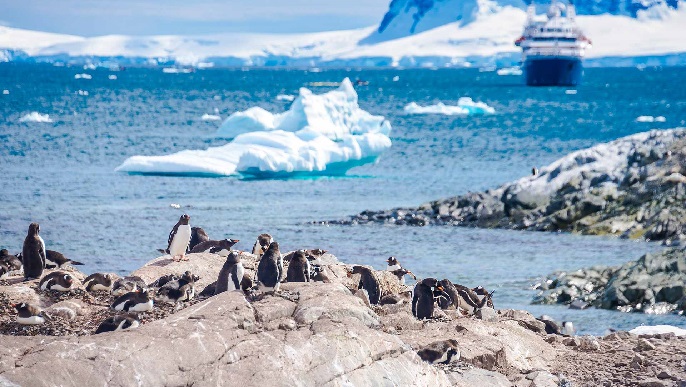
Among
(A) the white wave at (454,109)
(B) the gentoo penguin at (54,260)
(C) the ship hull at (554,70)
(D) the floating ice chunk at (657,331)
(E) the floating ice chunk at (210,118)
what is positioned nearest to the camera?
(D) the floating ice chunk at (657,331)

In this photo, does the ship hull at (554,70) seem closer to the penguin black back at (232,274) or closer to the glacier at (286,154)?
the glacier at (286,154)

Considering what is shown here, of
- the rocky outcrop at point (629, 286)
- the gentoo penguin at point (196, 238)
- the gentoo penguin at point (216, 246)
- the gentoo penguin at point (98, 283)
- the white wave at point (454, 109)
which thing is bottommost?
the white wave at point (454, 109)

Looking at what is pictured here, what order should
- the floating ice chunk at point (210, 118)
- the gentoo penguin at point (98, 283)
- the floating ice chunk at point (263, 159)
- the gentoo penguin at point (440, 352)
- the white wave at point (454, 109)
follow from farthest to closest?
the white wave at point (454, 109) → the floating ice chunk at point (210, 118) → the floating ice chunk at point (263, 159) → the gentoo penguin at point (98, 283) → the gentoo penguin at point (440, 352)

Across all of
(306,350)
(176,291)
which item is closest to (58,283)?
(176,291)

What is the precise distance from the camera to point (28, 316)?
1098 cm

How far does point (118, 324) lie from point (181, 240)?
5.44 meters

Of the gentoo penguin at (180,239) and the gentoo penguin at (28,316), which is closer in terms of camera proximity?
the gentoo penguin at (28,316)

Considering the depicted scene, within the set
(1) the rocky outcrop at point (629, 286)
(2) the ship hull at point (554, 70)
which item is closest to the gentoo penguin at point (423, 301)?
(1) the rocky outcrop at point (629, 286)

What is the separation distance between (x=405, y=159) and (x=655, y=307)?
103ft

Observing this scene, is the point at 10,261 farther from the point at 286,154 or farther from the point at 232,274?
the point at 286,154

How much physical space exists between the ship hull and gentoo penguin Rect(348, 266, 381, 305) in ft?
374

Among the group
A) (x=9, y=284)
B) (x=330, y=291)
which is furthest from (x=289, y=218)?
(x=330, y=291)

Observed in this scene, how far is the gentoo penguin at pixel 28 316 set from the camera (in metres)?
10.9

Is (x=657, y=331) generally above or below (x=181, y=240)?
below
